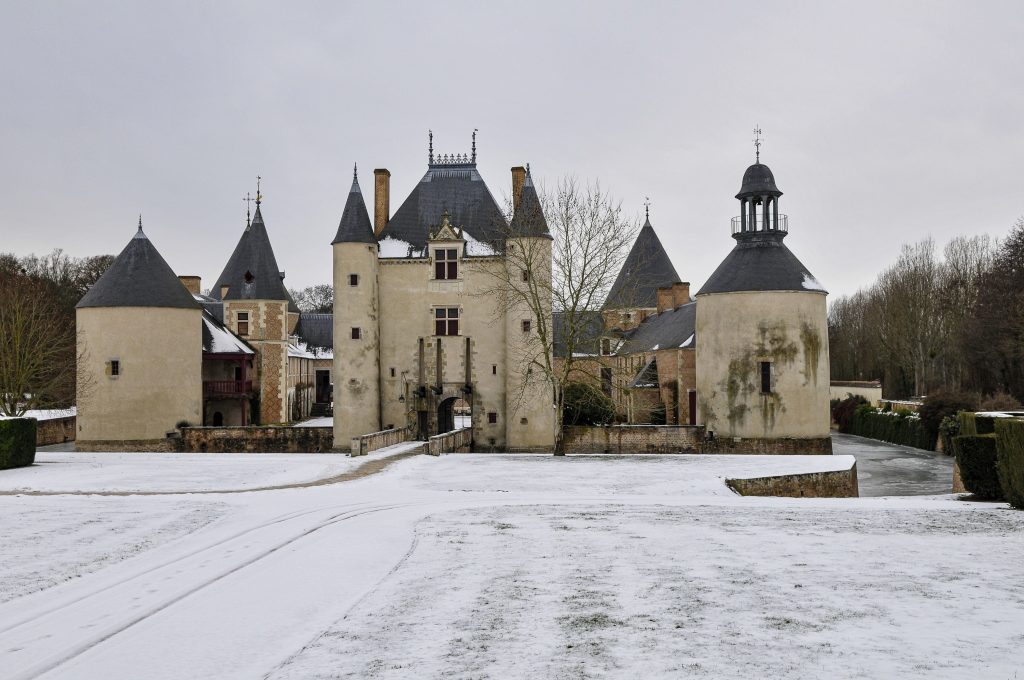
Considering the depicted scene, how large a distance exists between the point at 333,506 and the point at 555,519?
374 centimetres

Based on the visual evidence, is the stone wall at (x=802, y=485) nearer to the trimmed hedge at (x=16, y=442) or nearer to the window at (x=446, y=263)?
the window at (x=446, y=263)

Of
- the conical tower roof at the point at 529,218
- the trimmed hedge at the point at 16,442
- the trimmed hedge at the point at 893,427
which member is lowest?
the trimmed hedge at the point at 893,427

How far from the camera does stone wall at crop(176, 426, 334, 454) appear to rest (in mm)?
30016

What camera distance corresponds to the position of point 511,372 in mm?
30406

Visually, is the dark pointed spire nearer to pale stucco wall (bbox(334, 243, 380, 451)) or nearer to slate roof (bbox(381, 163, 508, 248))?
pale stucco wall (bbox(334, 243, 380, 451))

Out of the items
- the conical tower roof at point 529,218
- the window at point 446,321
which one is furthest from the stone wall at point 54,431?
the conical tower roof at point 529,218

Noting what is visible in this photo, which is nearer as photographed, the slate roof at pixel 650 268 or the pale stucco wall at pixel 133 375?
the pale stucco wall at pixel 133 375

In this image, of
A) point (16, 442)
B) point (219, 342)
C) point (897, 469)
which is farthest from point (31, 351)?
point (897, 469)

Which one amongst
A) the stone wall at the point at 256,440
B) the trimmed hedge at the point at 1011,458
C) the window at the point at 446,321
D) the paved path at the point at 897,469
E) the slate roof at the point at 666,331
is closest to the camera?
the trimmed hedge at the point at 1011,458

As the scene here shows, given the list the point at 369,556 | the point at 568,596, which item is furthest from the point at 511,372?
the point at 568,596

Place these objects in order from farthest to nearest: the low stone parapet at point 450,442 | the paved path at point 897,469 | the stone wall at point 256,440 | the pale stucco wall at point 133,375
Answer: the stone wall at point 256,440 < the pale stucco wall at point 133,375 < the paved path at point 897,469 < the low stone parapet at point 450,442

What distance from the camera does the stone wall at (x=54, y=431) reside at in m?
38.6

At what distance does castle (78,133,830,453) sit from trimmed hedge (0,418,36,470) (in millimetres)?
8819

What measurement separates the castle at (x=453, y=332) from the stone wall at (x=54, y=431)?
10.6 meters
